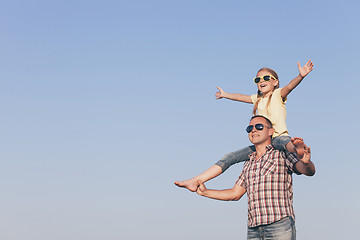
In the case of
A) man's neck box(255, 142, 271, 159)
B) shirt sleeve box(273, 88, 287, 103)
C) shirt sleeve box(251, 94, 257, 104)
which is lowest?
man's neck box(255, 142, 271, 159)

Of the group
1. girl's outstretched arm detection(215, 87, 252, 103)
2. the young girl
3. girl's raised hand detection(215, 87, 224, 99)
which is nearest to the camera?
the young girl

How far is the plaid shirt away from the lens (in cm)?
909

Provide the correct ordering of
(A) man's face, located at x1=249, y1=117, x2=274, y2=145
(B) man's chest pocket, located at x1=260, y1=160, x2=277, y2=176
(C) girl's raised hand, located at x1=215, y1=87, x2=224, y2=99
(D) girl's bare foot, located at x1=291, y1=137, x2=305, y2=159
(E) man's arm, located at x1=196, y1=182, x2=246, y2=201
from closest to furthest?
(D) girl's bare foot, located at x1=291, y1=137, x2=305, y2=159, (B) man's chest pocket, located at x1=260, y1=160, x2=277, y2=176, (A) man's face, located at x1=249, y1=117, x2=274, y2=145, (E) man's arm, located at x1=196, y1=182, x2=246, y2=201, (C) girl's raised hand, located at x1=215, y1=87, x2=224, y2=99

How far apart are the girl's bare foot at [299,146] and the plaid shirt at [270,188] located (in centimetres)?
56

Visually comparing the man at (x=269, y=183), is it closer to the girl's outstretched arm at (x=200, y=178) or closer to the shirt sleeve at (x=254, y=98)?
the girl's outstretched arm at (x=200, y=178)

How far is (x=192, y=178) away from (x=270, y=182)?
197cm

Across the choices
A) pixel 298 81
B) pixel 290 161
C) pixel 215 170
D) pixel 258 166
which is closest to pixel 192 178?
pixel 215 170

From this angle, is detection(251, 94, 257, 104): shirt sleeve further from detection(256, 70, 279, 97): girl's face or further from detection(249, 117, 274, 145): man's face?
detection(249, 117, 274, 145): man's face

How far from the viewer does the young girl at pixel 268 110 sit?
397 inches

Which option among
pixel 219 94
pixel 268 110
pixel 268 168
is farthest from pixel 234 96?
pixel 268 168

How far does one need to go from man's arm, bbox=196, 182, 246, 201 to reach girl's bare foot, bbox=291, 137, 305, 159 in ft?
6.46

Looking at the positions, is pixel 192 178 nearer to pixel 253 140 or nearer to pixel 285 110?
pixel 253 140

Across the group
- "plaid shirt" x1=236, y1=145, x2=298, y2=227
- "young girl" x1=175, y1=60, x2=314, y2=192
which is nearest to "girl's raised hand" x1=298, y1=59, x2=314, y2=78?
"young girl" x1=175, y1=60, x2=314, y2=192

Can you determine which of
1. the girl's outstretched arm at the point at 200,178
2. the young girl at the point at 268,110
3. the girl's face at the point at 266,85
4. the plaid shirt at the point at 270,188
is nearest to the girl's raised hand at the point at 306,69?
the young girl at the point at 268,110
